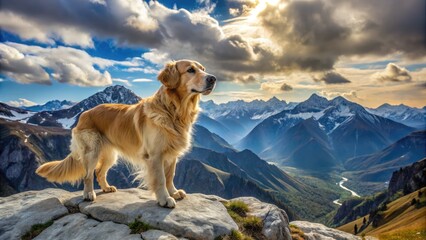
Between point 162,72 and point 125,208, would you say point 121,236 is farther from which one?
point 162,72

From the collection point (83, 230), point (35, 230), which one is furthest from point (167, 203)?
point (35, 230)

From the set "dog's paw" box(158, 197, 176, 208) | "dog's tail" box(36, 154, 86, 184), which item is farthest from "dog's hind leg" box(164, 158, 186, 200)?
"dog's tail" box(36, 154, 86, 184)

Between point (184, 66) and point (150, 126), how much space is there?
7.93 ft

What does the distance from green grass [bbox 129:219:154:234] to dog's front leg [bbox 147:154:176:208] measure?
52.7 inches

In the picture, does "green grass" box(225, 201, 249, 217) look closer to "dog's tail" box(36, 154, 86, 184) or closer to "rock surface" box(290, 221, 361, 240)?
"rock surface" box(290, 221, 361, 240)

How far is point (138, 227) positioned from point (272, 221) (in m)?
5.13

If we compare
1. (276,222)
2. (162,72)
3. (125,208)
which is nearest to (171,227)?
(125,208)

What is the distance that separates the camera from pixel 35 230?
10742 mm

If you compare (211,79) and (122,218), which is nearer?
(122,218)

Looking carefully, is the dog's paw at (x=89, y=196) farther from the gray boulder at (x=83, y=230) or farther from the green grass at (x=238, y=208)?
the green grass at (x=238, y=208)

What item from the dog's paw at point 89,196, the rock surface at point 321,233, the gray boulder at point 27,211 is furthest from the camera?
the rock surface at point 321,233

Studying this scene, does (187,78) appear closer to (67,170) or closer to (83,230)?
(83,230)

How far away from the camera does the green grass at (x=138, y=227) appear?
931cm

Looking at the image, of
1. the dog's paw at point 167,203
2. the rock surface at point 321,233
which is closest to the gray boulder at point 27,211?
the dog's paw at point 167,203
